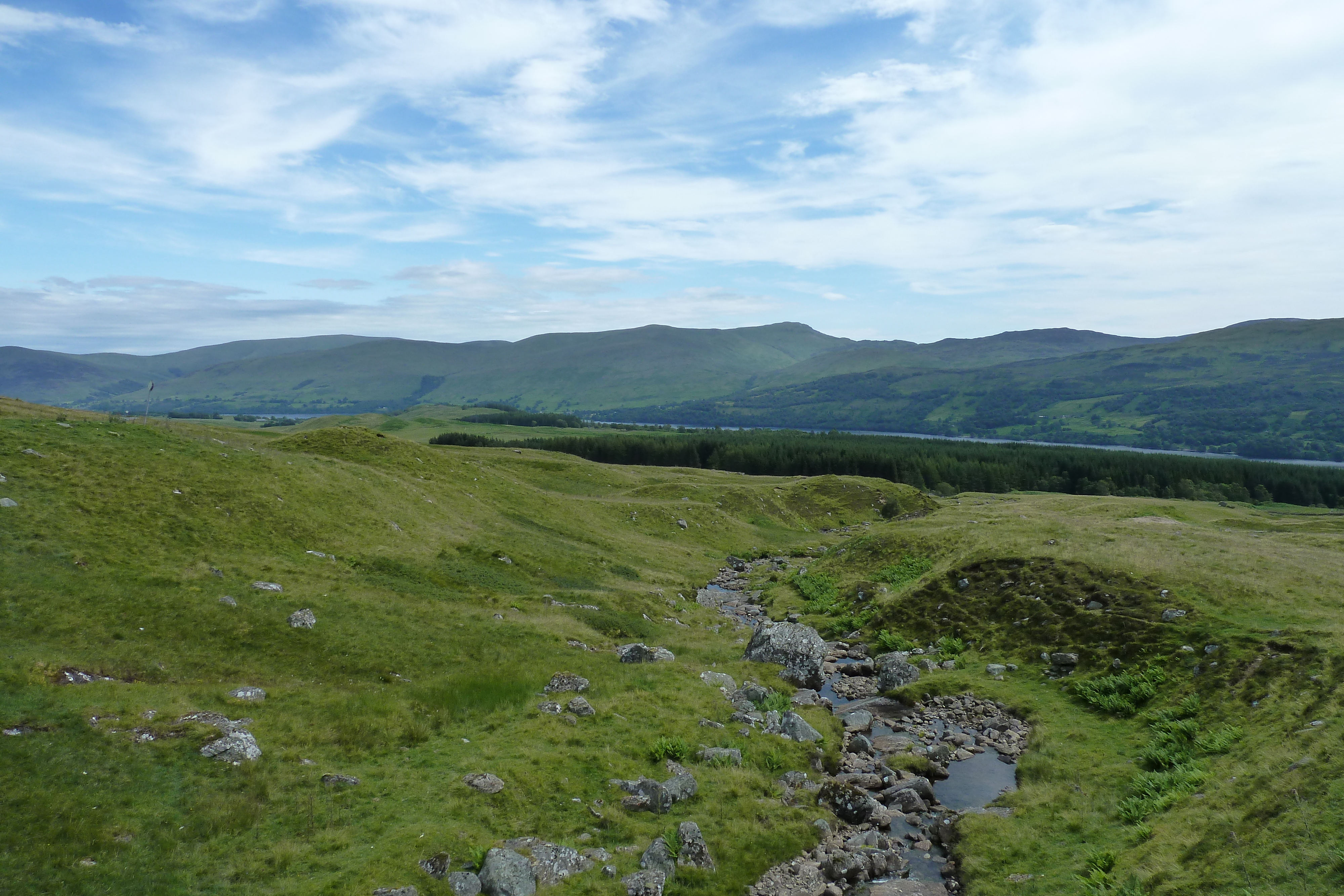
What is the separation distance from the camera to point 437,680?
29656 mm

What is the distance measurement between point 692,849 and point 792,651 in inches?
757

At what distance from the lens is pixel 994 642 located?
36938mm

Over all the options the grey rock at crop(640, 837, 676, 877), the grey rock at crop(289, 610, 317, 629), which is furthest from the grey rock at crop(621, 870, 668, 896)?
the grey rock at crop(289, 610, 317, 629)

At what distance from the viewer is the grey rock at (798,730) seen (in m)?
28.1

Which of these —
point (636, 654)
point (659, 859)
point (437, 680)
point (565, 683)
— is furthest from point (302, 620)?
point (659, 859)

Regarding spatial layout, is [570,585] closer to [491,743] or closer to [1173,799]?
[491,743]

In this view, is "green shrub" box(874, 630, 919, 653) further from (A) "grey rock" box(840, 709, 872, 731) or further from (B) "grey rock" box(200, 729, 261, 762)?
(B) "grey rock" box(200, 729, 261, 762)

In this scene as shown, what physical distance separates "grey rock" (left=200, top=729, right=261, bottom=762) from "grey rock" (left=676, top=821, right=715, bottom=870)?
13.3 m

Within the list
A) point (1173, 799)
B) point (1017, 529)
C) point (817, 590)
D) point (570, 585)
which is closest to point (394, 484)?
point (570, 585)

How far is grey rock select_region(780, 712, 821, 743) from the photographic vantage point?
28125 mm

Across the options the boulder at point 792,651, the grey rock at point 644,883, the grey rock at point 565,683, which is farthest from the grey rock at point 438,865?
the boulder at point 792,651

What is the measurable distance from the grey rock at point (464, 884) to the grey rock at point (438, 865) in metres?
0.04

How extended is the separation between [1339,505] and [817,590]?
203 metres

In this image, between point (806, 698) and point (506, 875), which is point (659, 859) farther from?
point (806, 698)
